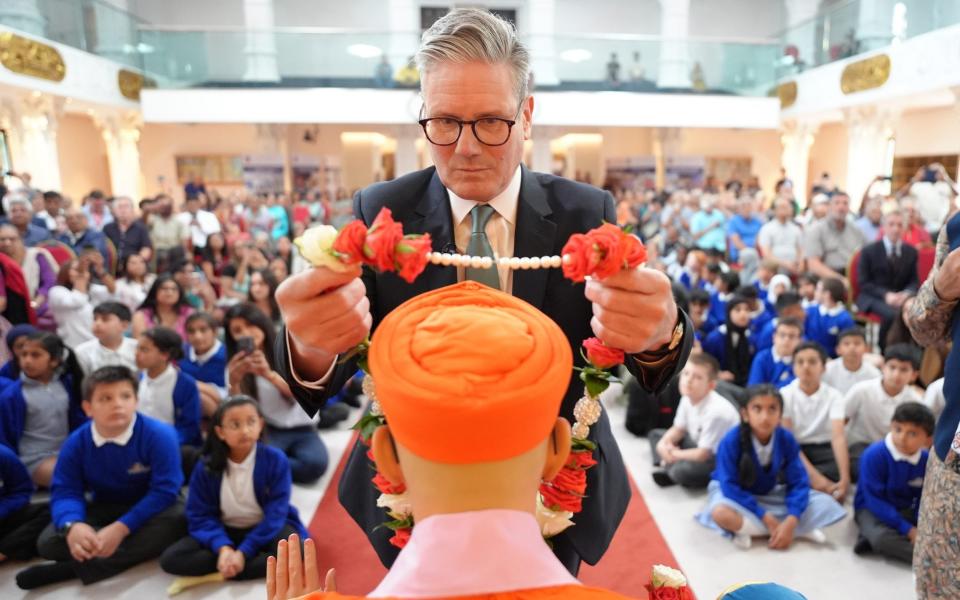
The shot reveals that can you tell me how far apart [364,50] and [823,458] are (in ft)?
41.3

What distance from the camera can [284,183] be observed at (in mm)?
15430

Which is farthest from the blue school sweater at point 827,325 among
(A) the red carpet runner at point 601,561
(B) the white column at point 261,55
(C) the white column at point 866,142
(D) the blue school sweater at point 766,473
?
(B) the white column at point 261,55

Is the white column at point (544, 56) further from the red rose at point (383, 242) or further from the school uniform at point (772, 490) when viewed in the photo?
the red rose at point (383, 242)

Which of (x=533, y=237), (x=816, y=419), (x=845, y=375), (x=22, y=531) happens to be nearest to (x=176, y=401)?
(x=22, y=531)

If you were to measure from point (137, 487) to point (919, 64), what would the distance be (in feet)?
37.2

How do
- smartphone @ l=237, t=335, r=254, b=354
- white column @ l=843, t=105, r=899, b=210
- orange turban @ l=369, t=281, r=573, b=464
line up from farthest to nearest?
white column @ l=843, t=105, r=899, b=210, smartphone @ l=237, t=335, r=254, b=354, orange turban @ l=369, t=281, r=573, b=464

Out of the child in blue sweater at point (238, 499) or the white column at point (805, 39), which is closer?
the child in blue sweater at point (238, 499)

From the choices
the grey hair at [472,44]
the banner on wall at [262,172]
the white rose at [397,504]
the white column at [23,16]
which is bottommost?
the white rose at [397,504]

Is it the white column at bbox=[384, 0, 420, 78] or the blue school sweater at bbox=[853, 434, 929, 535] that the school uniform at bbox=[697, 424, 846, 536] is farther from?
the white column at bbox=[384, 0, 420, 78]

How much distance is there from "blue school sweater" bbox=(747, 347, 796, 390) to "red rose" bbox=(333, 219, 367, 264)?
4.07 m

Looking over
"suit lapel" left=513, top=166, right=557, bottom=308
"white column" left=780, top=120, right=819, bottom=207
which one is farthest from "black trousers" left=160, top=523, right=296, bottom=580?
"white column" left=780, top=120, right=819, bottom=207

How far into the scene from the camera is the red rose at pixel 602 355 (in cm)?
104

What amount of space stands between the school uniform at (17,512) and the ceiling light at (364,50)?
12.1 m

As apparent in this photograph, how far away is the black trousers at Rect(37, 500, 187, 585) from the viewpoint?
2.97 meters
